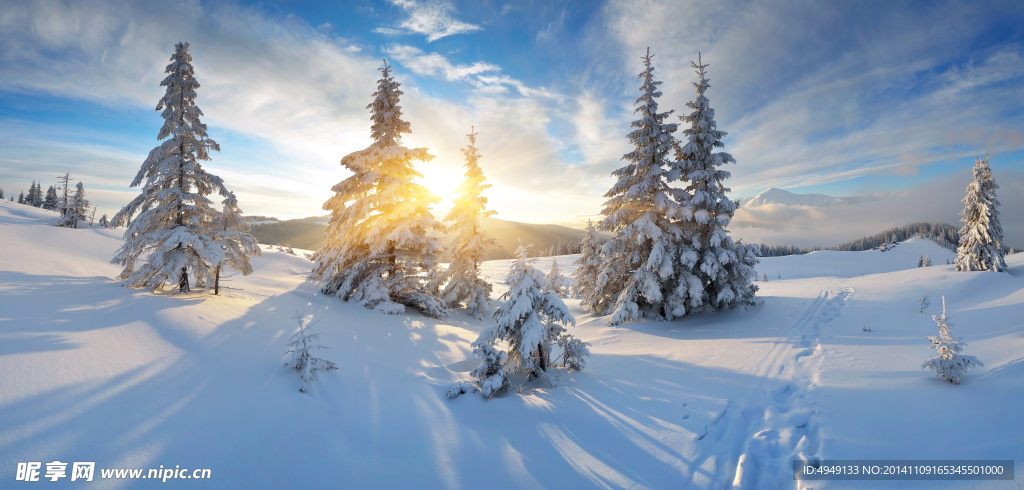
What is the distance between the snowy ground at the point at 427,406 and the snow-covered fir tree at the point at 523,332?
0.59 meters

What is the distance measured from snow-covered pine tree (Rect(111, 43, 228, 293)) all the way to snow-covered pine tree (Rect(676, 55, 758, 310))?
17837 millimetres

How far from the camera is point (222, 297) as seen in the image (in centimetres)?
1107

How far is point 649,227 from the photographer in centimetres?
1486

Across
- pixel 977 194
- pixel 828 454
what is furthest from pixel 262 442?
pixel 977 194

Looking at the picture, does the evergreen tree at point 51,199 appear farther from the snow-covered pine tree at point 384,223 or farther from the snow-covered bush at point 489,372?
the snow-covered bush at point 489,372

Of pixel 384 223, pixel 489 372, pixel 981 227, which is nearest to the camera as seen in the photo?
pixel 489 372

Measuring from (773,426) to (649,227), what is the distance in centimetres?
978

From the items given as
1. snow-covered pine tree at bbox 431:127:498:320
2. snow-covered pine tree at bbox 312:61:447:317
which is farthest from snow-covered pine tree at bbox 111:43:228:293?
snow-covered pine tree at bbox 431:127:498:320

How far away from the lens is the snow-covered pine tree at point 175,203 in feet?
33.0

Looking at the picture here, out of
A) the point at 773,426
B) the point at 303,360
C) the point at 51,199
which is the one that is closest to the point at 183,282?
the point at 303,360

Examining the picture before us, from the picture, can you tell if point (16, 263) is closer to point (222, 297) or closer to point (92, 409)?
point (222, 297)

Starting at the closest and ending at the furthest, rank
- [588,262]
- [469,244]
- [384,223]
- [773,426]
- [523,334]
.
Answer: [773,426] → [523,334] → [384,223] → [469,244] → [588,262]

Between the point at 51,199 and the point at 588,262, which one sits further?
the point at 51,199

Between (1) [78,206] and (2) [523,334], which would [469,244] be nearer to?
(2) [523,334]
